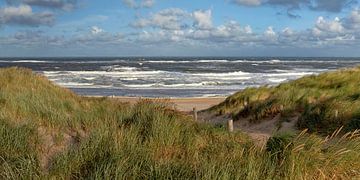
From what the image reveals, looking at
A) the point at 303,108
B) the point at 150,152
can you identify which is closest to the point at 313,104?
the point at 303,108

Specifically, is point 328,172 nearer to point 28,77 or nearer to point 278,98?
point 278,98

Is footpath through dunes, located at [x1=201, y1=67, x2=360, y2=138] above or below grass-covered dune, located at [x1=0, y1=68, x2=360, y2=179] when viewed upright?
below

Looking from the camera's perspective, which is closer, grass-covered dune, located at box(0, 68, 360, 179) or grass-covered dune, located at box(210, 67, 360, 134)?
grass-covered dune, located at box(0, 68, 360, 179)

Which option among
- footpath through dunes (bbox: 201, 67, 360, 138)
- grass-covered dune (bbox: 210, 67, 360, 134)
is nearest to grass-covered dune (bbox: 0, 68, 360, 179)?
footpath through dunes (bbox: 201, 67, 360, 138)

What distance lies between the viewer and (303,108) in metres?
15.6

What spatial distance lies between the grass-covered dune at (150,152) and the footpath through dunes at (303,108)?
467cm

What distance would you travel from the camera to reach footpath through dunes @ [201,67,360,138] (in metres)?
12.7

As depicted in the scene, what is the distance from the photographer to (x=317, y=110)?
44.5ft

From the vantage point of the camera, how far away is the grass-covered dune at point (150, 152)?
498cm

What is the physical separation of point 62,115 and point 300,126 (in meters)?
7.77

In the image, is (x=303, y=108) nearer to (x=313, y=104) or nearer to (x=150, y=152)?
(x=313, y=104)

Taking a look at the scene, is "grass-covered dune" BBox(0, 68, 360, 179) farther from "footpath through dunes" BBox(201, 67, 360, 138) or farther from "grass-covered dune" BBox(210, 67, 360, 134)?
"grass-covered dune" BBox(210, 67, 360, 134)

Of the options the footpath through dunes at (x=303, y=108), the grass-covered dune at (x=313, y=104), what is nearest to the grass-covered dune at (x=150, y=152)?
the footpath through dunes at (x=303, y=108)

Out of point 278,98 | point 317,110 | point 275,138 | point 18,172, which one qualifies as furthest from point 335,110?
point 18,172
